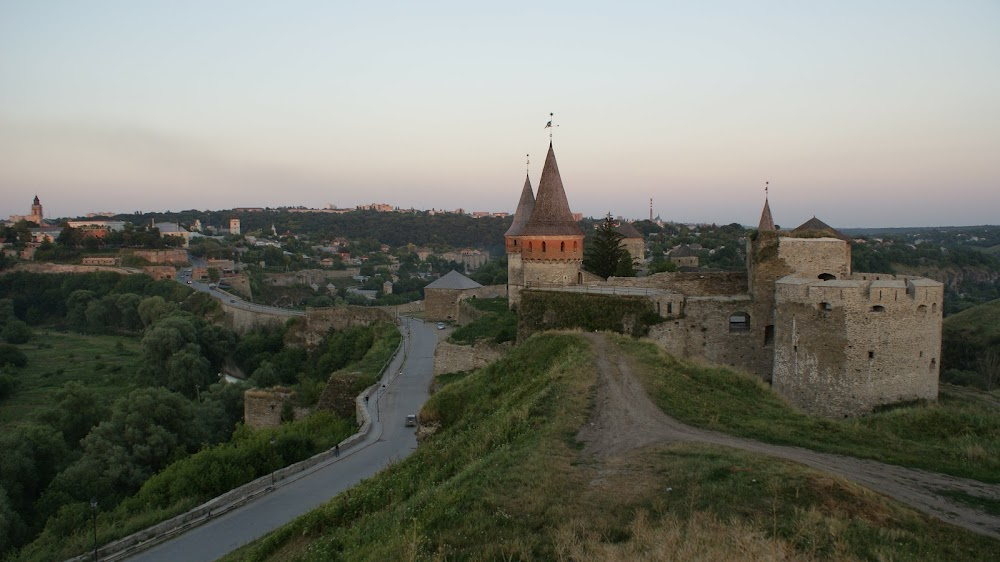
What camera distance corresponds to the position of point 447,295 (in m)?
34.9

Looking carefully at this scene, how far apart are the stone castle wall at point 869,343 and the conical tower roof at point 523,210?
13.9 m

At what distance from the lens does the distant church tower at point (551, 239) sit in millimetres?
22812

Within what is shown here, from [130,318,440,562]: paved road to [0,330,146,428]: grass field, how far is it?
753 inches

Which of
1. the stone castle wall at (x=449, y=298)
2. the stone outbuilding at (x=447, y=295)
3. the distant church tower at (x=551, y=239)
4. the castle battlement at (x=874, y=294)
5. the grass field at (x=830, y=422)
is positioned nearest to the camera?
the grass field at (x=830, y=422)

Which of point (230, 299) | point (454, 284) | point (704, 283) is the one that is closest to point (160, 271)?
point (230, 299)

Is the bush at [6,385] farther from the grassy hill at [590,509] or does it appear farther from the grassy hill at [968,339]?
the grassy hill at [968,339]

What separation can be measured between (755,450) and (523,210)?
19.4m

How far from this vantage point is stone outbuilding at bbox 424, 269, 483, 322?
1358 inches

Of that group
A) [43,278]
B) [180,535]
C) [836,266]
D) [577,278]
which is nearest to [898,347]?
[836,266]

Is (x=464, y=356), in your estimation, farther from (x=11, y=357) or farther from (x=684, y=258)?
(x=684, y=258)

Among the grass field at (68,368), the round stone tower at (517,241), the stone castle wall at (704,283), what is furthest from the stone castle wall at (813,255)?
the grass field at (68,368)

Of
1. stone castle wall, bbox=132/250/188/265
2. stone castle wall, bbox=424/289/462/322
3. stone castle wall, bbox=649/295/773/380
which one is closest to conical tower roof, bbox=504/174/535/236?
stone castle wall, bbox=424/289/462/322

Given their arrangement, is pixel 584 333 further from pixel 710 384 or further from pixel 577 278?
pixel 577 278

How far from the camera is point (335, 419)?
2086 centimetres
